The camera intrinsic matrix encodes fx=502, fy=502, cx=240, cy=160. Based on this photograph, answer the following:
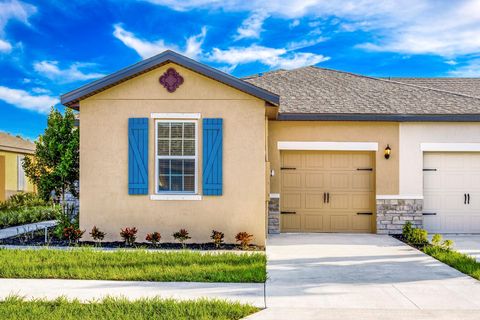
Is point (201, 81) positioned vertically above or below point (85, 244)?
above

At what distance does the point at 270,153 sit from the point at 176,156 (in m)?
3.03

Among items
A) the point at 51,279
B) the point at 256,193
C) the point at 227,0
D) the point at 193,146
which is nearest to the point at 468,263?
the point at 256,193

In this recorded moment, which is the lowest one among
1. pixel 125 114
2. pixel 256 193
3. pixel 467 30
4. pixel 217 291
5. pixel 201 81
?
pixel 217 291

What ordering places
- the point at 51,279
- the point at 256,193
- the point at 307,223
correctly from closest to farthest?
the point at 51,279 < the point at 256,193 < the point at 307,223

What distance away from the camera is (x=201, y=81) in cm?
1110

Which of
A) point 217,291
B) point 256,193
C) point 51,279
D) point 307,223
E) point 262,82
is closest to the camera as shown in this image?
point 217,291

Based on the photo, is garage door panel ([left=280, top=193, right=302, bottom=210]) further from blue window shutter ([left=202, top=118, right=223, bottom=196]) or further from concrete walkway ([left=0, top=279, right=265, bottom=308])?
concrete walkway ([left=0, top=279, right=265, bottom=308])

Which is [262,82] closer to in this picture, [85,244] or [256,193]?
[256,193]

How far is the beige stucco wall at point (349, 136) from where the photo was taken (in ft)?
43.1

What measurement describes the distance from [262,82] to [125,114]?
5495 mm

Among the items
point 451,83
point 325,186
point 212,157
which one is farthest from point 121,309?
point 451,83

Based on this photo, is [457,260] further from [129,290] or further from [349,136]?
[129,290]

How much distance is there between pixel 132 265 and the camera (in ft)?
27.8

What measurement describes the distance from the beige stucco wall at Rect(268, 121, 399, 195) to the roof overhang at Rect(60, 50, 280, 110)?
8.02 ft
